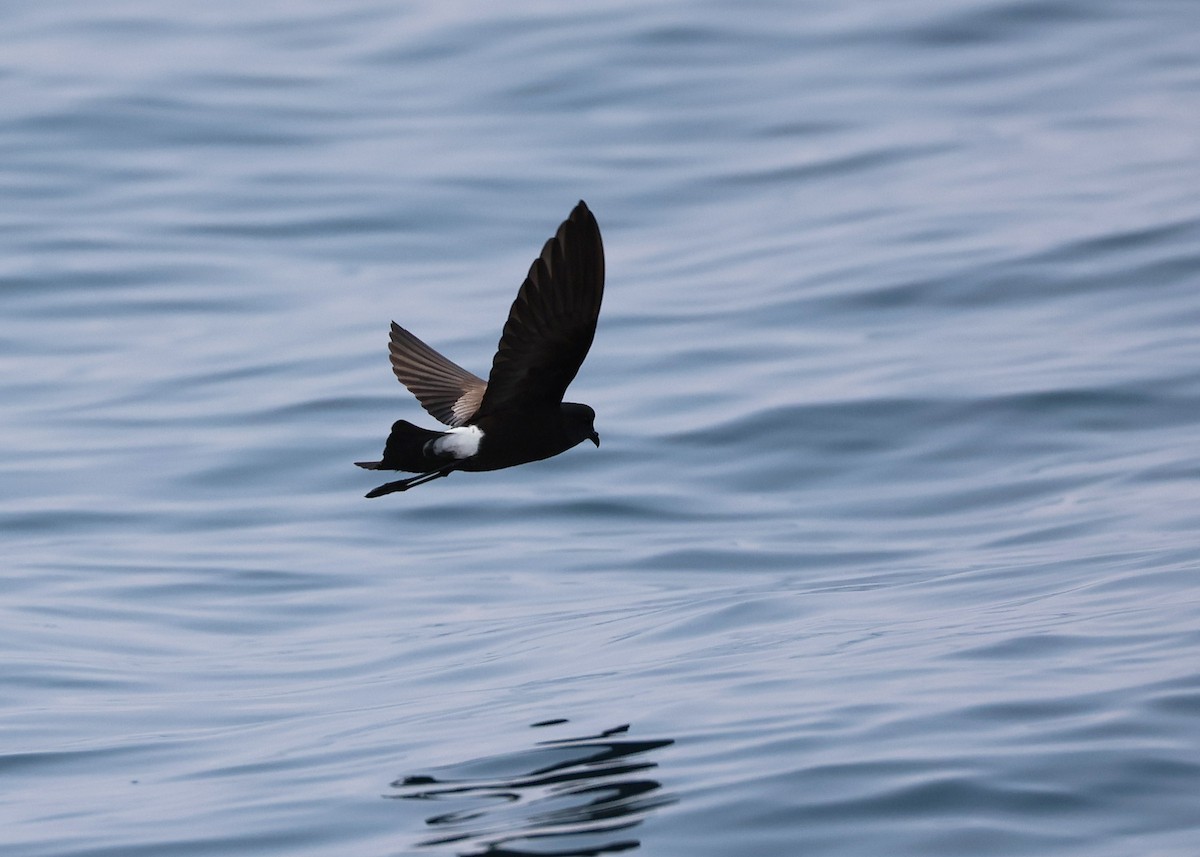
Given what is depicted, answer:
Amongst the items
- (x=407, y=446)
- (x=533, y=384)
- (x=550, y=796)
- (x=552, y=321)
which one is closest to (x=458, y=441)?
(x=407, y=446)

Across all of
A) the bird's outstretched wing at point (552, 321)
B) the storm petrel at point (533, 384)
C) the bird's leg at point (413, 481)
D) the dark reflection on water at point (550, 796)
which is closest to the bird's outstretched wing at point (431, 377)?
the storm petrel at point (533, 384)

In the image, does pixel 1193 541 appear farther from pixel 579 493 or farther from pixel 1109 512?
pixel 579 493

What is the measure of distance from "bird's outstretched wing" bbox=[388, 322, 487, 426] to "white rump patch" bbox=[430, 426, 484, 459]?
37.5 inches

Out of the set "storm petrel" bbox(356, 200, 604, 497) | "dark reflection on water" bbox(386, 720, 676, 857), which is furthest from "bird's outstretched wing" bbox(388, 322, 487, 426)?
"dark reflection on water" bbox(386, 720, 676, 857)

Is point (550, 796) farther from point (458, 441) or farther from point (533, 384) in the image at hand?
point (533, 384)

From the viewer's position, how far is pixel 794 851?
5.73 metres

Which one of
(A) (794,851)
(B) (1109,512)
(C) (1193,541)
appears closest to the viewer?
(A) (794,851)

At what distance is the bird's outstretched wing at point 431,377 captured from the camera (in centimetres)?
787

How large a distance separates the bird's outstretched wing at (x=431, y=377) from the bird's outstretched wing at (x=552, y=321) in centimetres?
100

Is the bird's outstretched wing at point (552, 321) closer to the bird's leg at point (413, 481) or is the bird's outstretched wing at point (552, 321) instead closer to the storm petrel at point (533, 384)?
the storm petrel at point (533, 384)

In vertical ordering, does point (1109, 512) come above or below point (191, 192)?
below

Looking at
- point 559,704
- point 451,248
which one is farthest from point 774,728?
point 451,248

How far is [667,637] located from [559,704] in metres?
1.33

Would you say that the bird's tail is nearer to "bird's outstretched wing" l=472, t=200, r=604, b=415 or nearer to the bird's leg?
the bird's leg
